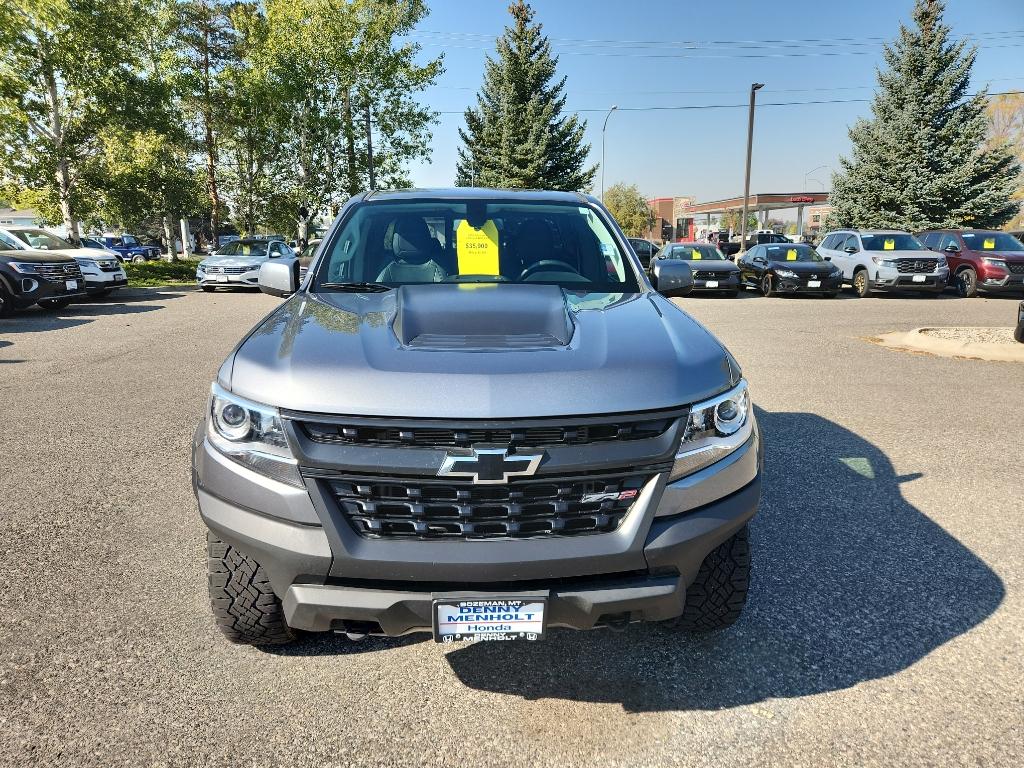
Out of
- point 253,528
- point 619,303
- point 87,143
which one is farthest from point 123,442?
point 87,143

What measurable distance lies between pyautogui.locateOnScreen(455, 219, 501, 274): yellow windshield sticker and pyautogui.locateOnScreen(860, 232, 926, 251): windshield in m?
18.8

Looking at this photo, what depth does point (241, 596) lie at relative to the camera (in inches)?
95.0

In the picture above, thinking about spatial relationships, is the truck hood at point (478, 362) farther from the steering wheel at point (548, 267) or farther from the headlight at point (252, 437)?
the steering wheel at point (548, 267)

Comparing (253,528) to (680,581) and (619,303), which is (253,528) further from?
(619,303)

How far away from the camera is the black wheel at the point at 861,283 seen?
19266 mm

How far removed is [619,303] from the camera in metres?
2.95

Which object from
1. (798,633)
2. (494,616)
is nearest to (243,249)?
(798,633)

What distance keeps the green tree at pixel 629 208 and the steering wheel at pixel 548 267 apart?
74215 mm

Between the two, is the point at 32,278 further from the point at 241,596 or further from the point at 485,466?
the point at 485,466

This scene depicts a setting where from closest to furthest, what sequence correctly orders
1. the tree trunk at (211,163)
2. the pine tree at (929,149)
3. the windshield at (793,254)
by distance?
the windshield at (793,254)
the pine tree at (929,149)
the tree trunk at (211,163)

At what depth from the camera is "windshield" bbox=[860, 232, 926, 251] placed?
62.4ft

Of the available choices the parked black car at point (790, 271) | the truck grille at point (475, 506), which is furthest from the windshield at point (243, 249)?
the truck grille at point (475, 506)

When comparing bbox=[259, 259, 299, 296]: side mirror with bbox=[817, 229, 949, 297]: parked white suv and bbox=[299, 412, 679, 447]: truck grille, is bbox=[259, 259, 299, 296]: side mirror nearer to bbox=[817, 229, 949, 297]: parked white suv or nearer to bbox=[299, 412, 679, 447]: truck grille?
bbox=[299, 412, 679, 447]: truck grille

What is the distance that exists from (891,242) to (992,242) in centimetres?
245
